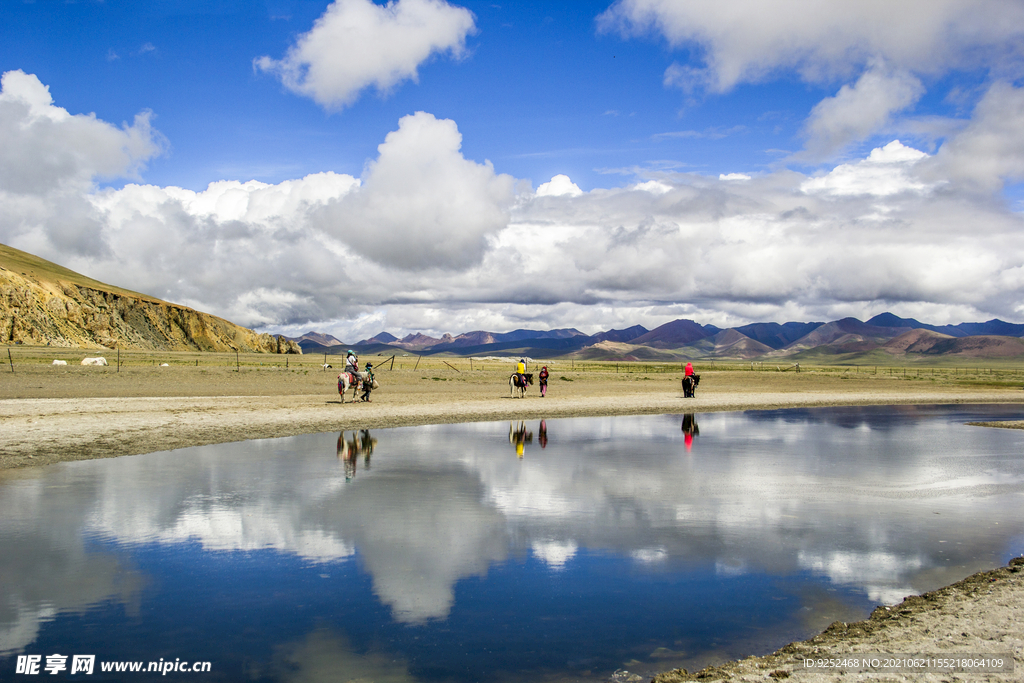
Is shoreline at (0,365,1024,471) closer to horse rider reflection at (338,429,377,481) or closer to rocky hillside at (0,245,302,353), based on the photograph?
horse rider reflection at (338,429,377,481)

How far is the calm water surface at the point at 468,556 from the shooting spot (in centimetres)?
639

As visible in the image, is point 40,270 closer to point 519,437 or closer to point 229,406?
point 229,406

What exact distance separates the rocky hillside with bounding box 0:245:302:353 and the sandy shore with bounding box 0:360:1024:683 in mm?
56150

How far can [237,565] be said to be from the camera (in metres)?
8.68

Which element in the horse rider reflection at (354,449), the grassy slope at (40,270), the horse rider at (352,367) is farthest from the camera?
the grassy slope at (40,270)

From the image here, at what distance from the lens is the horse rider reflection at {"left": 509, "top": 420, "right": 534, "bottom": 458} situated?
64.7 ft

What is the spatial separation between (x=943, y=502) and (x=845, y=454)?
636cm

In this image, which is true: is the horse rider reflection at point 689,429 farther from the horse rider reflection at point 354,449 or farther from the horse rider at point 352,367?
the horse rider at point 352,367

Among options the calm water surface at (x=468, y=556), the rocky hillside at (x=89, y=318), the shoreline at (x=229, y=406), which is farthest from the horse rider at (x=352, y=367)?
the rocky hillside at (x=89, y=318)

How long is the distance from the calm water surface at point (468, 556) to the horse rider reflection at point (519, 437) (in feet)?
5.66

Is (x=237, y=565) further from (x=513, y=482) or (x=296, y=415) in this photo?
(x=296, y=415)

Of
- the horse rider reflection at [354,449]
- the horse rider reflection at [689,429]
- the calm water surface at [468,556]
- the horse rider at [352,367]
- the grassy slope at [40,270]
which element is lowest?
the horse rider reflection at [689,429]

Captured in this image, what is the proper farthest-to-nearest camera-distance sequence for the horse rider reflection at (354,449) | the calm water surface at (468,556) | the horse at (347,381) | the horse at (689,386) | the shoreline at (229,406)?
the horse at (689,386)
the horse at (347,381)
the shoreline at (229,406)
the horse rider reflection at (354,449)
the calm water surface at (468,556)

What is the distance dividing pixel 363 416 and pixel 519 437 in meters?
8.11
